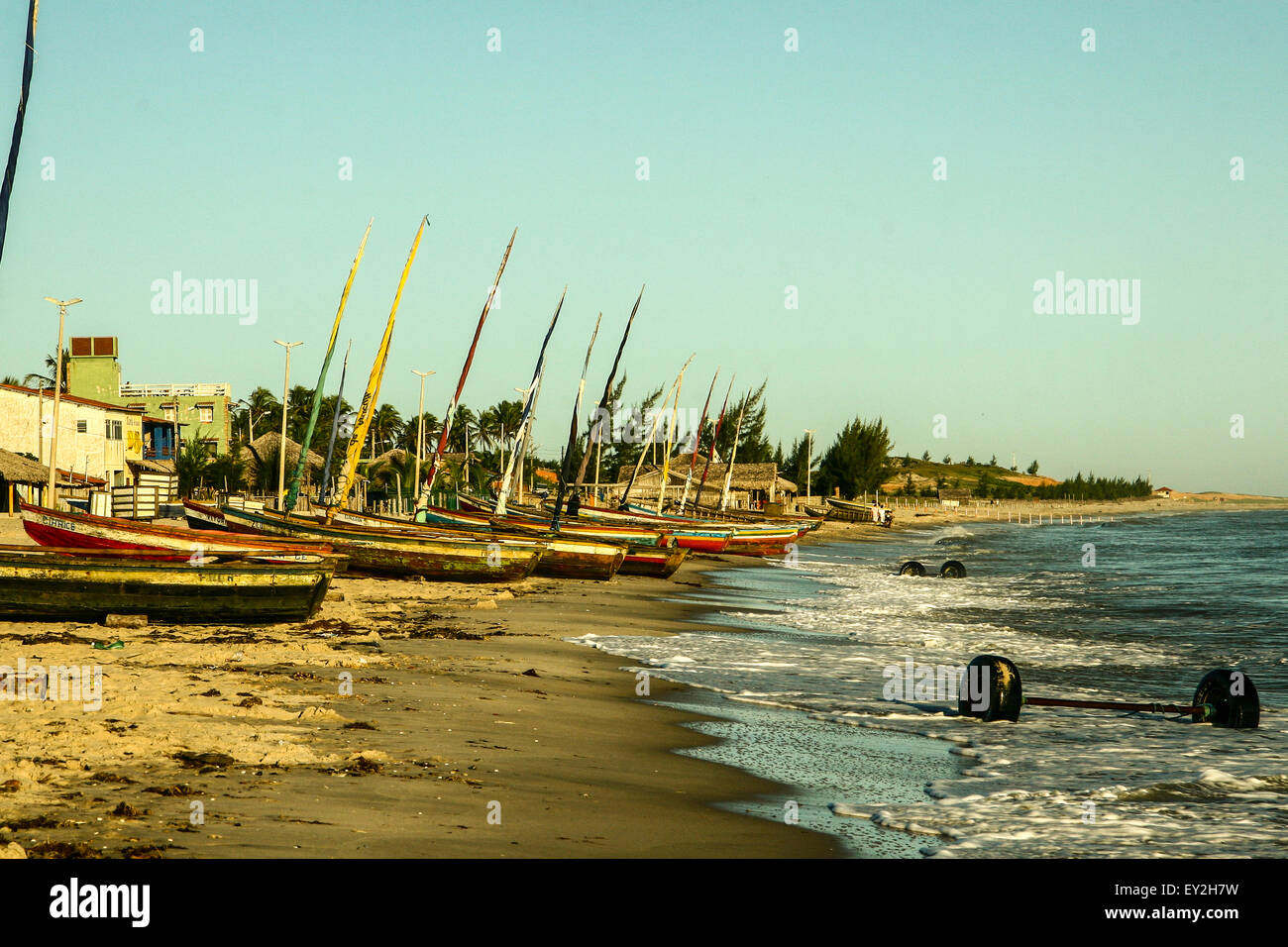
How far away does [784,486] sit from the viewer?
4274 inches

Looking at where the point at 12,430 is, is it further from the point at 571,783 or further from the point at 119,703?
the point at 571,783

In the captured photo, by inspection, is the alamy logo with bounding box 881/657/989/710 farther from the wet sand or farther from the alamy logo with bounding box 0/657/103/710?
the alamy logo with bounding box 0/657/103/710

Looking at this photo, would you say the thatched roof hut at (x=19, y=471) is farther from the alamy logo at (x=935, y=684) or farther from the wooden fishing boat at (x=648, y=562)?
the alamy logo at (x=935, y=684)

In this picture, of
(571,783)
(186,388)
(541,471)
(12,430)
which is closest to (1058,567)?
(571,783)

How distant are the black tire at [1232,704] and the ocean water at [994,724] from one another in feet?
0.64

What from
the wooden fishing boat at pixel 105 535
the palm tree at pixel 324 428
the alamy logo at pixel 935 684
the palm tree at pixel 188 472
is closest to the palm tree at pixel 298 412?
the palm tree at pixel 324 428

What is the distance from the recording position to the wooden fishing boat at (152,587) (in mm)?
14859

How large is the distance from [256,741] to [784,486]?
101290 mm

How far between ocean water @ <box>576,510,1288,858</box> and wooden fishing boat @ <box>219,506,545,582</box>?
18.1ft

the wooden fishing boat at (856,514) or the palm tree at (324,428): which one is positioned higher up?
the palm tree at (324,428)

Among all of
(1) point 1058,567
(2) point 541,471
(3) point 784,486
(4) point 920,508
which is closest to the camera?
(1) point 1058,567

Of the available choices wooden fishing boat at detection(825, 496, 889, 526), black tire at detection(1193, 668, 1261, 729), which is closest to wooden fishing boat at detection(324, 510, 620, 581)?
black tire at detection(1193, 668, 1261, 729)

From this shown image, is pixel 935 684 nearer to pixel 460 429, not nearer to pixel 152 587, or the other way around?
pixel 152 587
